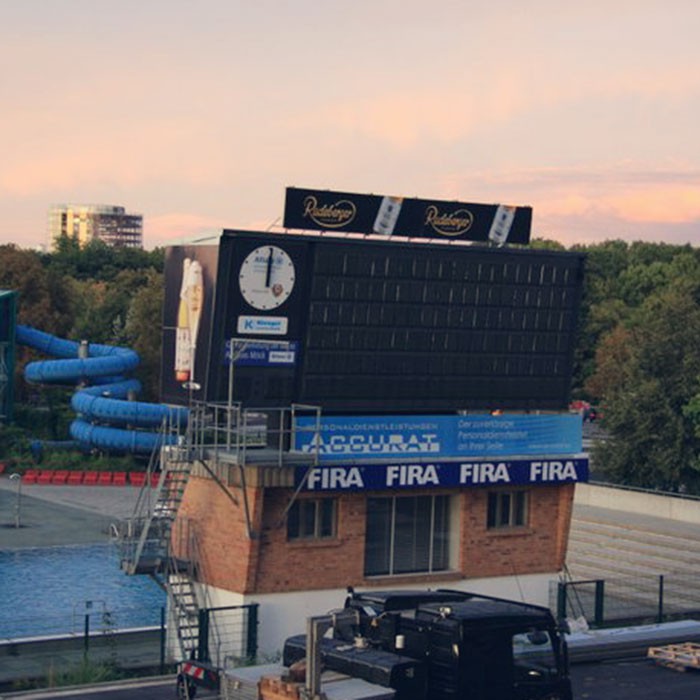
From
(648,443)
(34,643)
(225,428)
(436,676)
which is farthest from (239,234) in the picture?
(648,443)

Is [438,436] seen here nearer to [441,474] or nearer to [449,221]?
[441,474]

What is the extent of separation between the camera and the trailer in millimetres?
21913

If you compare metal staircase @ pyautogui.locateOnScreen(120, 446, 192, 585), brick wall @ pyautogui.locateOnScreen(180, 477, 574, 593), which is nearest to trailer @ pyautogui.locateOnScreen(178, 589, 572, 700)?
brick wall @ pyautogui.locateOnScreen(180, 477, 574, 593)

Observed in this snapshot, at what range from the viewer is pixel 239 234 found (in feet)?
110

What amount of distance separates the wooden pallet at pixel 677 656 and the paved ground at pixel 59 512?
118ft

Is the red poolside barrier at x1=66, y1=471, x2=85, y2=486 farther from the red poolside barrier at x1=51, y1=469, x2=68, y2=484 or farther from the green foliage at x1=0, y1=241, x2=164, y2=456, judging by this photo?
the green foliage at x1=0, y1=241, x2=164, y2=456

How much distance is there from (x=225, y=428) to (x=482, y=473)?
7.70 meters

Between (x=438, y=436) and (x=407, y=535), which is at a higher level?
(x=438, y=436)

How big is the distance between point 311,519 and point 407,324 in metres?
5.45

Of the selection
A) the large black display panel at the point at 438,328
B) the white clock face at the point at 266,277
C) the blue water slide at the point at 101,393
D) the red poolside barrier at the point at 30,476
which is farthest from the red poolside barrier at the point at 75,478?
the white clock face at the point at 266,277

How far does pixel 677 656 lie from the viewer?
31797 millimetres

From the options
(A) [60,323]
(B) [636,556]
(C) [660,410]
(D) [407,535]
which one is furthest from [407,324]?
(A) [60,323]

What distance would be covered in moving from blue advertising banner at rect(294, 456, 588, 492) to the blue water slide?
43672 mm

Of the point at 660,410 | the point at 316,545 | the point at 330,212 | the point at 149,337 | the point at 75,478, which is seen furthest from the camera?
the point at 149,337
